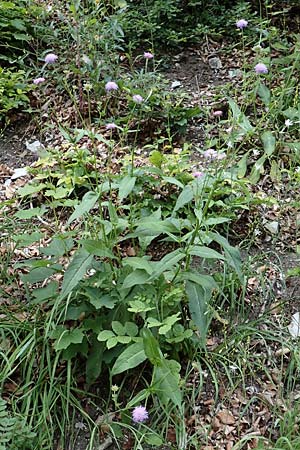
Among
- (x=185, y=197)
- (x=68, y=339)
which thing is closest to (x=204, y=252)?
(x=185, y=197)

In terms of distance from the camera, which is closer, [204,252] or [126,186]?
[204,252]

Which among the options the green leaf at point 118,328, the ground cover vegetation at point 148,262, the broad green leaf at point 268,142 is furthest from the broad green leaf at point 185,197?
the broad green leaf at point 268,142

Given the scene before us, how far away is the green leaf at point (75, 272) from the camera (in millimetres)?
2113

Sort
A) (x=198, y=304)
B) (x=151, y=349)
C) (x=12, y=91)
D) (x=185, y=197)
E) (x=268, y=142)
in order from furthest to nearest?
(x=12, y=91), (x=268, y=142), (x=185, y=197), (x=198, y=304), (x=151, y=349)

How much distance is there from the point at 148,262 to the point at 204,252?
0.73ft

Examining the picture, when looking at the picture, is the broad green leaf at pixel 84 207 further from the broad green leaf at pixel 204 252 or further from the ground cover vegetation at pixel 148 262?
the broad green leaf at pixel 204 252

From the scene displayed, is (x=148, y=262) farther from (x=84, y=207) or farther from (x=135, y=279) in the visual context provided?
(x=84, y=207)

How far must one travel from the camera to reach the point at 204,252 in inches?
83.9

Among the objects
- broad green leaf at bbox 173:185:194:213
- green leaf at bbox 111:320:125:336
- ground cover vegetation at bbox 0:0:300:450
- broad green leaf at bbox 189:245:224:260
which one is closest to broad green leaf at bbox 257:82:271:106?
ground cover vegetation at bbox 0:0:300:450

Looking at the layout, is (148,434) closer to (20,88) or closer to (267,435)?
(267,435)

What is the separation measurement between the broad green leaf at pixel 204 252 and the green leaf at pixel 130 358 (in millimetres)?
376

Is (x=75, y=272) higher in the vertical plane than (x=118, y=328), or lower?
higher

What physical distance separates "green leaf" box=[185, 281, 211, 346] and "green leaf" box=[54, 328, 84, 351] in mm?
434

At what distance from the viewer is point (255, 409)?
91.2 inches
